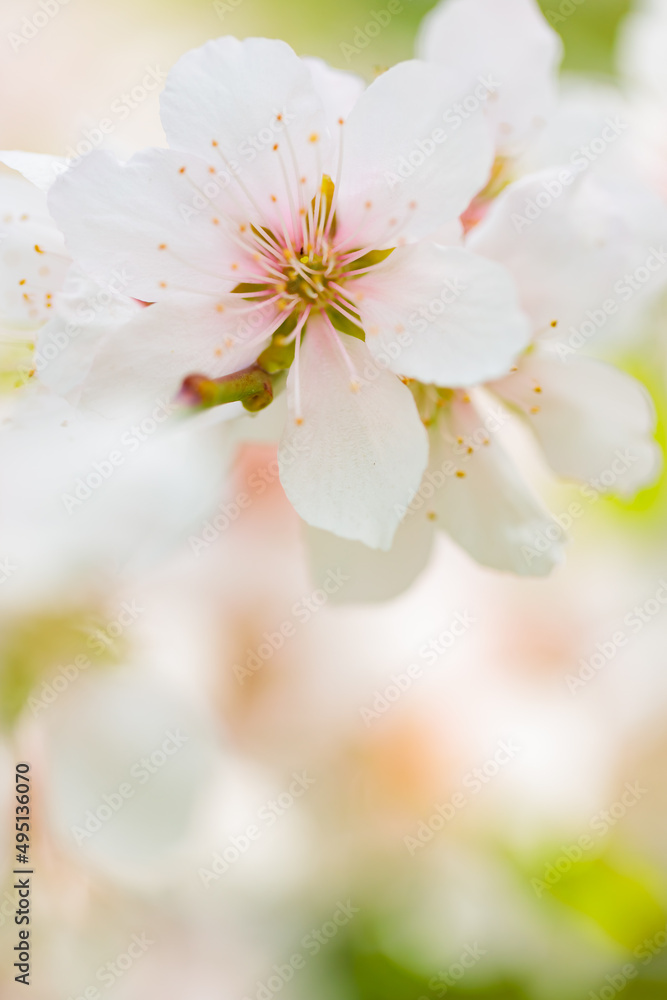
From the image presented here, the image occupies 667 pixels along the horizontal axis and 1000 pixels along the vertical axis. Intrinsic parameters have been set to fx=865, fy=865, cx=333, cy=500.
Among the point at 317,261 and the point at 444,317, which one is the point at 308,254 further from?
the point at 444,317

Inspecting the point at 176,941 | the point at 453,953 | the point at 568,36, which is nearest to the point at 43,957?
the point at 176,941

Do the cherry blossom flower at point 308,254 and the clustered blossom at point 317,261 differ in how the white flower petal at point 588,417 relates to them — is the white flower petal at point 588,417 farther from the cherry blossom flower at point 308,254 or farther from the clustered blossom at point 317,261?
the cherry blossom flower at point 308,254

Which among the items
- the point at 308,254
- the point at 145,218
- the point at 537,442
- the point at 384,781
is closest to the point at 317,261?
the point at 308,254

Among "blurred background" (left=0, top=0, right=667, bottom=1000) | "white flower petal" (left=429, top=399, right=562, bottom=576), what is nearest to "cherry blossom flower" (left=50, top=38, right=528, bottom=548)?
"white flower petal" (left=429, top=399, right=562, bottom=576)

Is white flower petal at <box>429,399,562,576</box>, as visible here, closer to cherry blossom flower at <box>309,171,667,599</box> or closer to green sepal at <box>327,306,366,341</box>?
cherry blossom flower at <box>309,171,667,599</box>

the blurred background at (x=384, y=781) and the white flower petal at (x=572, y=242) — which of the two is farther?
the blurred background at (x=384, y=781)

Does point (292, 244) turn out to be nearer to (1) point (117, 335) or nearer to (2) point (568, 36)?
(1) point (117, 335)

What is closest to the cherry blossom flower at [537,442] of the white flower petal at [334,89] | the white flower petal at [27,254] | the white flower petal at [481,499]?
the white flower petal at [481,499]
